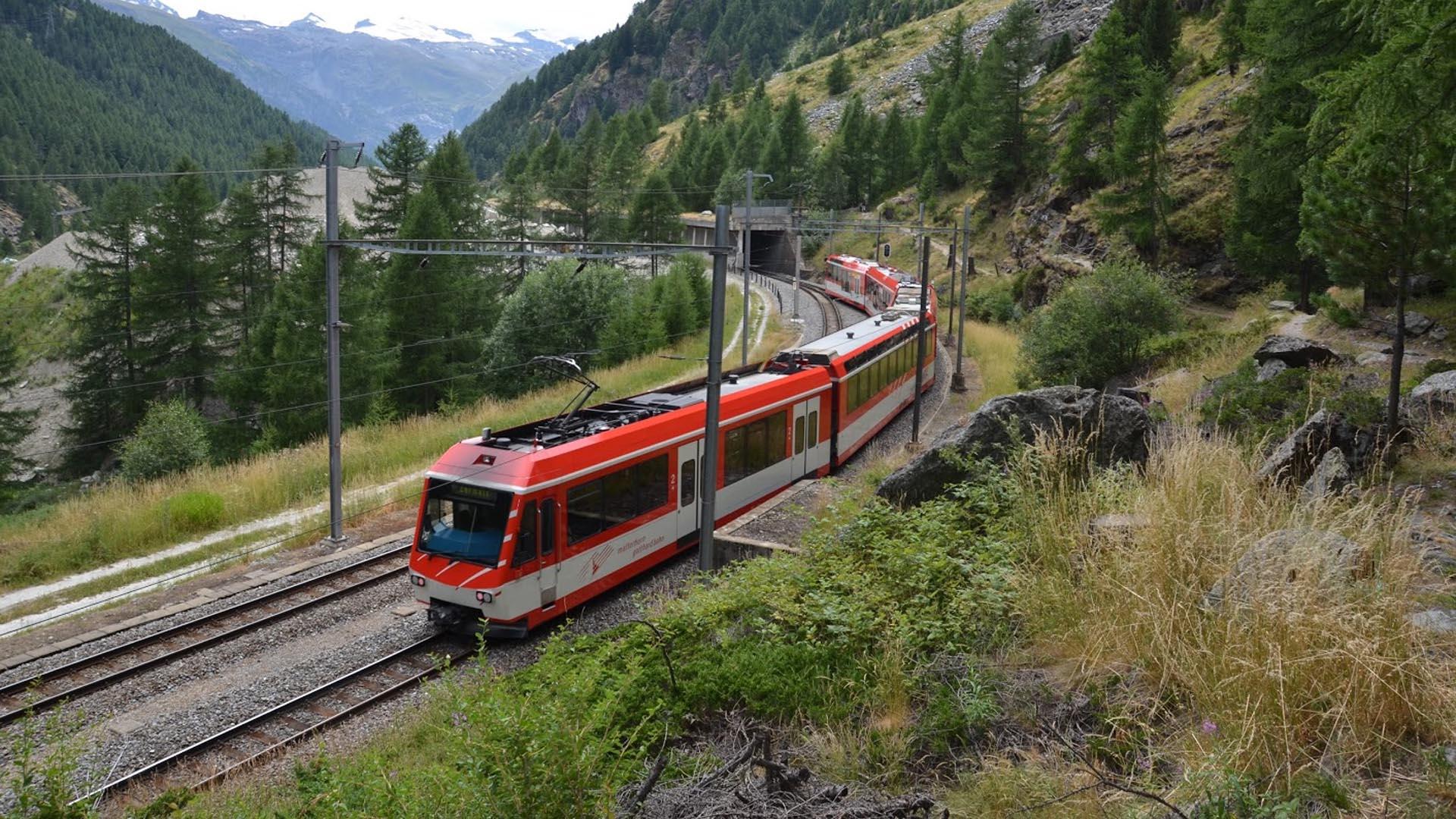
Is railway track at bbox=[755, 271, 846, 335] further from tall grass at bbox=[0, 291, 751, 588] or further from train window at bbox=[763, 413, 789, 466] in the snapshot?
train window at bbox=[763, 413, 789, 466]

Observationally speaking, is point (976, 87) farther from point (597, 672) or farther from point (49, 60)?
point (49, 60)

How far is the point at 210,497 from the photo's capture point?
1708 centimetres

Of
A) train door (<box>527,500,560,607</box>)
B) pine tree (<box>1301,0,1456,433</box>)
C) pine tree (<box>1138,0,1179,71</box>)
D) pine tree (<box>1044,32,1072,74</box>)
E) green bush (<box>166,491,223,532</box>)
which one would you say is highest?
pine tree (<box>1044,32,1072,74</box>)

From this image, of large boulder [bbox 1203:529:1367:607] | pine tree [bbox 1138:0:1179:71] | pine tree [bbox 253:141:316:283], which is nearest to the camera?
large boulder [bbox 1203:529:1367:607]

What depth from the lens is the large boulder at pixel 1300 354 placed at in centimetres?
1474

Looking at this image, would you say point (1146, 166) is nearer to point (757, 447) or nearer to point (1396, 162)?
point (757, 447)

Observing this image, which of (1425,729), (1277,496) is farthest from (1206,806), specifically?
(1277,496)

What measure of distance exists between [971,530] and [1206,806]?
4676 millimetres

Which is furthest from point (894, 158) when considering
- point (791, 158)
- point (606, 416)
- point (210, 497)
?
point (606, 416)

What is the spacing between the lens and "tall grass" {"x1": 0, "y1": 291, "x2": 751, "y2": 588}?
49.8 ft

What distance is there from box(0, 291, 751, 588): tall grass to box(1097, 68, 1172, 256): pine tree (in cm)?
2264

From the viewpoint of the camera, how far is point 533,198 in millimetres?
60938

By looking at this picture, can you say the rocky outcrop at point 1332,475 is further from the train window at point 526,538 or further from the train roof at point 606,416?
the train roof at point 606,416

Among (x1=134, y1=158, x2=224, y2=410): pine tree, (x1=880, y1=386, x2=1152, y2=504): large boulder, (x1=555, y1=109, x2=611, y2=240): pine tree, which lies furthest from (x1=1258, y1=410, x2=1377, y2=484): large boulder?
(x1=555, y1=109, x2=611, y2=240): pine tree
